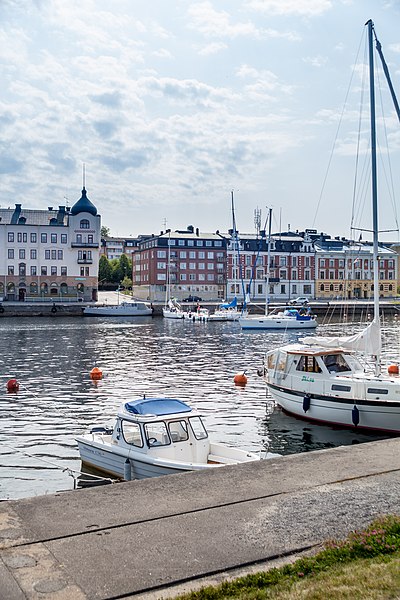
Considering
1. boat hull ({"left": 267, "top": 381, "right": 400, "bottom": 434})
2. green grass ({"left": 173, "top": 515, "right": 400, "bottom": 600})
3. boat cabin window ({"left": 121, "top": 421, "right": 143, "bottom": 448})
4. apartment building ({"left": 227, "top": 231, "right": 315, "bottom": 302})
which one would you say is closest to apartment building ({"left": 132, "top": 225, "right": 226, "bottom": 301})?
apartment building ({"left": 227, "top": 231, "right": 315, "bottom": 302})

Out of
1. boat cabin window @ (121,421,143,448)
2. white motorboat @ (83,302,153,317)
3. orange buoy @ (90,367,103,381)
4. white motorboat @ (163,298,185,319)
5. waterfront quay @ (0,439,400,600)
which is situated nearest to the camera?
waterfront quay @ (0,439,400,600)

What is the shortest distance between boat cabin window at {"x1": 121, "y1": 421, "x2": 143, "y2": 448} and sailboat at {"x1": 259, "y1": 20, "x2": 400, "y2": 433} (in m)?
10.6

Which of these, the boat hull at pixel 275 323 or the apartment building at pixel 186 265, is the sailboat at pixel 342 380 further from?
the apartment building at pixel 186 265

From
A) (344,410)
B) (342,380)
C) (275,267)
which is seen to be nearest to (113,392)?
(342,380)

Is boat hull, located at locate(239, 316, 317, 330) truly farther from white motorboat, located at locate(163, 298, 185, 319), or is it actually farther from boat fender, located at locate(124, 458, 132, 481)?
boat fender, located at locate(124, 458, 132, 481)

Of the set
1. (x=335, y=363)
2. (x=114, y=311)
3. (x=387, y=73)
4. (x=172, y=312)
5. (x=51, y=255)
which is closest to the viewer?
(x=335, y=363)

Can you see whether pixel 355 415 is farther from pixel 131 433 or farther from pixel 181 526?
pixel 181 526

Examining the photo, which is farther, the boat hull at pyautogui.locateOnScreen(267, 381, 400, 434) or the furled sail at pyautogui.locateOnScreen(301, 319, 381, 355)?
the furled sail at pyautogui.locateOnScreen(301, 319, 381, 355)

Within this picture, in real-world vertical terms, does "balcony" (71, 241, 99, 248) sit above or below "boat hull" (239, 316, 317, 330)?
above

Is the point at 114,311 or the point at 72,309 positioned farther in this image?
the point at 72,309

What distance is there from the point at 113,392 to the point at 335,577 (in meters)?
29.9

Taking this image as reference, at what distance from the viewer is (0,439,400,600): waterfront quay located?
29.2ft

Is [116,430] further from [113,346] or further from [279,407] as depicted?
[113,346]

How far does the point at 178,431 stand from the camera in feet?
60.3
